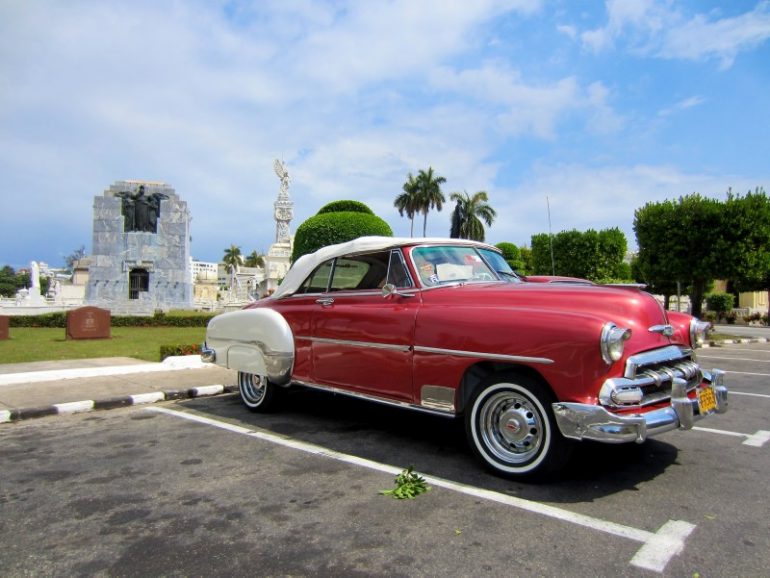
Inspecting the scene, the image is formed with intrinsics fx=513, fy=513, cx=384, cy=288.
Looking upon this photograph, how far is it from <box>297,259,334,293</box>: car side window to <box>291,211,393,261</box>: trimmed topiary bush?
18675mm

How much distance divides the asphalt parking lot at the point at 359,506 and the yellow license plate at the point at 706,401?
1.74ft

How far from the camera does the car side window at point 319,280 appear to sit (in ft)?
18.4

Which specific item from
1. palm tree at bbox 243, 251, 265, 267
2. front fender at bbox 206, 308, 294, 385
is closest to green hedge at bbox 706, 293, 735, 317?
front fender at bbox 206, 308, 294, 385

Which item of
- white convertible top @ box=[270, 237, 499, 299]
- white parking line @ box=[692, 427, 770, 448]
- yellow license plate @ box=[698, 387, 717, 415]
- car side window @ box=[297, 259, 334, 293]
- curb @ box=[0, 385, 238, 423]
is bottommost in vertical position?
white parking line @ box=[692, 427, 770, 448]

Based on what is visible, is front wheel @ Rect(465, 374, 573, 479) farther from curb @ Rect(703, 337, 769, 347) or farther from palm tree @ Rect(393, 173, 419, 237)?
palm tree @ Rect(393, 173, 419, 237)

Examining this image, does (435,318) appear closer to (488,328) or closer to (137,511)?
(488,328)

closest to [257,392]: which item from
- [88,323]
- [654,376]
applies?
[654,376]

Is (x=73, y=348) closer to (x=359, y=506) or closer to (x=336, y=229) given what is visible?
(x=359, y=506)

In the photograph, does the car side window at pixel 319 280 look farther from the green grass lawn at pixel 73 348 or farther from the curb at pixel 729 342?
the curb at pixel 729 342

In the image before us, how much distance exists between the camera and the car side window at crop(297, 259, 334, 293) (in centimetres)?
562

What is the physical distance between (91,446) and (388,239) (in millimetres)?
3522

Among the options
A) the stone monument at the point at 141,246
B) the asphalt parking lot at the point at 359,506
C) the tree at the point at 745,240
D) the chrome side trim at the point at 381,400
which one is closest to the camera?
the asphalt parking lot at the point at 359,506

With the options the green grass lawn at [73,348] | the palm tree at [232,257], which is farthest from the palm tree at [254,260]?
the green grass lawn at [73,348]

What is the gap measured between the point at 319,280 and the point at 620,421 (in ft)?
11.2
